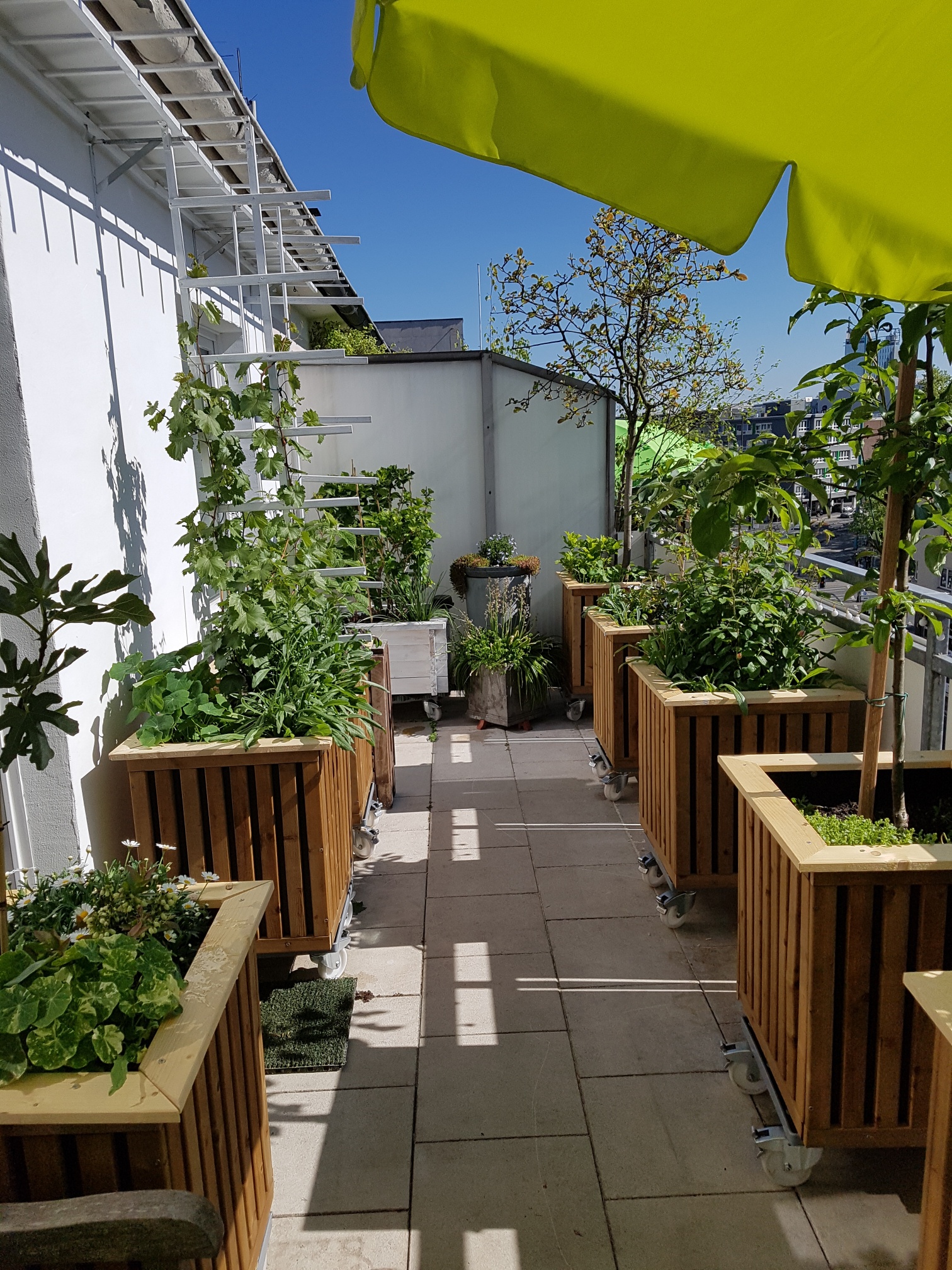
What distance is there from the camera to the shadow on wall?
313 cm

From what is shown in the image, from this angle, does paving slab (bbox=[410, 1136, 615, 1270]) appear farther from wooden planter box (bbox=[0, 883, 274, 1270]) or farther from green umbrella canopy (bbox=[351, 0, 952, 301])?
green umbrella canopy (bbox=[351, 0, 952, 301])

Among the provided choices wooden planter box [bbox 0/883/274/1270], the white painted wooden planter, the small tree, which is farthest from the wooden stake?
the small tree

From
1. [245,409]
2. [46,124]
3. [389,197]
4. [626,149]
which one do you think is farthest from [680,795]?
[389,197]

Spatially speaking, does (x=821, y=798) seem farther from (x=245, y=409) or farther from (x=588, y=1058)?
(x=245, y=409)

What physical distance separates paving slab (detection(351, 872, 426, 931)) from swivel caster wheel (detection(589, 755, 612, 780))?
1.48m

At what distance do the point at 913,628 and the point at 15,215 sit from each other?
3.56 metres

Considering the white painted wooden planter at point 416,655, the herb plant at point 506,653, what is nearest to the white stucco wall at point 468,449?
the herb plant at point 506,653

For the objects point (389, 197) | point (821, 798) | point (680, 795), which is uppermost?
point (389, 197)

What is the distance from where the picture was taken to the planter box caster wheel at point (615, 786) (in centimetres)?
512

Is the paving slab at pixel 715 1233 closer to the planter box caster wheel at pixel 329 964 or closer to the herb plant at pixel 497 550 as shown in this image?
the planter box caster wheel at pixel 329 964

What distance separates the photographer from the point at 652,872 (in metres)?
3.96

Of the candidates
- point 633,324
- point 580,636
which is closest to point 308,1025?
point 580,636

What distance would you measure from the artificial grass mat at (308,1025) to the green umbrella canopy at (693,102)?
257cm

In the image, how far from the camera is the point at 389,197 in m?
8.39
